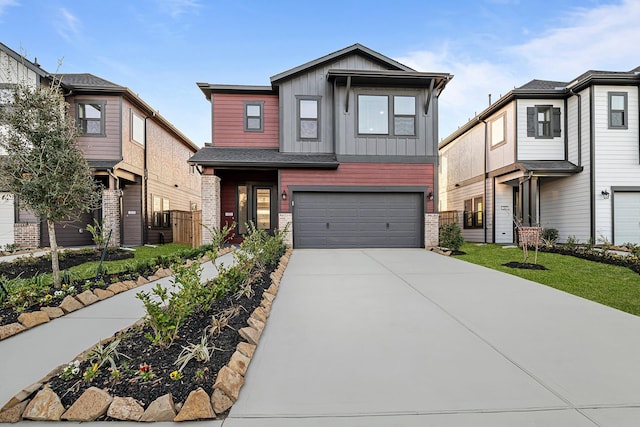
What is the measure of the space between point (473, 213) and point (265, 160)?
1124cm

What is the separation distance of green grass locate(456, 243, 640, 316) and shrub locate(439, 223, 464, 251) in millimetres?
1490

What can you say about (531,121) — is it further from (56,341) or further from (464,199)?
(56,341)

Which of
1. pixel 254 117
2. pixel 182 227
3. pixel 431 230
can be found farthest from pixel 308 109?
Result: pixel 182 227

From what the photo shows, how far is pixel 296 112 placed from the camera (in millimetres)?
11672

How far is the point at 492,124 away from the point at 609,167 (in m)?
4.73

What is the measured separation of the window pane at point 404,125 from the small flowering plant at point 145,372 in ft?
35.7

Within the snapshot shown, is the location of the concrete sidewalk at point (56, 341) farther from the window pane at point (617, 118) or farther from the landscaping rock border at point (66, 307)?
the window pane at point (617, 118)

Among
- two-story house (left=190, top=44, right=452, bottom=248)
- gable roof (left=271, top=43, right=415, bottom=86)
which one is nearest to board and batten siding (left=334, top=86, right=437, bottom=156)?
two-story house (left=190, top=44, right=452, bottom=248)

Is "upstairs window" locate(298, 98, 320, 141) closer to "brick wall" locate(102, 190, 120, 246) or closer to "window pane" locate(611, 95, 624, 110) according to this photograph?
"brick wall" locate(102, 190, 120, 246)

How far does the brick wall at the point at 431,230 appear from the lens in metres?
11.4

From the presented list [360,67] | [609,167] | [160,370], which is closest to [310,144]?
[360,67]

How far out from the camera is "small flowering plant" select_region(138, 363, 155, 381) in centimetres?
219

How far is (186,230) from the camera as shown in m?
14.7

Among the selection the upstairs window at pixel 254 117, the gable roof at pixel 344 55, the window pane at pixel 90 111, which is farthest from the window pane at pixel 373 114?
the window pane at pixel 90 111
